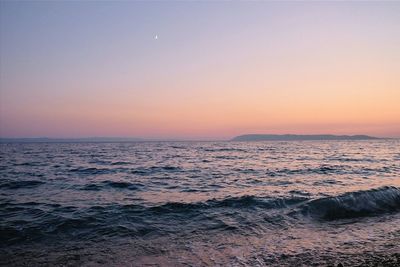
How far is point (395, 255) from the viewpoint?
22.7 feet

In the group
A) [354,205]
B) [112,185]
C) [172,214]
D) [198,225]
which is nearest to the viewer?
[198,225]

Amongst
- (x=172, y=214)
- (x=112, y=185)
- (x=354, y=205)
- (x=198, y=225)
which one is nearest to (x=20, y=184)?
(x=112, y=185)

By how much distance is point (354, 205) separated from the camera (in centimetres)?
1294

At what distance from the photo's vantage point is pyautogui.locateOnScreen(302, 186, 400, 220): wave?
1174 centimetres

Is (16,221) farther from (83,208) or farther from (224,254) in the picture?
(224,254)

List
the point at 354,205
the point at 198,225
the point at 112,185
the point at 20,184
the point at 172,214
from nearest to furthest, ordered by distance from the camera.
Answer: the point at 198,225
the point at 172,214
the point at 354,205
the point at 112,185
the point at 20,184

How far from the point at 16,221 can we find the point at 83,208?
8.17 feet

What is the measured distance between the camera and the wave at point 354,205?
38.5 feet

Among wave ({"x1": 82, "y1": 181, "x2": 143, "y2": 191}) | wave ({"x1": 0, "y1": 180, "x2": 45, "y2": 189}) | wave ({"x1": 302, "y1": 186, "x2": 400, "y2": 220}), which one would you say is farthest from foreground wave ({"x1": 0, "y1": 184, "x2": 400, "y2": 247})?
wave ({"x1": 0, "y1": 180, "x2": 45, "y2": 189})

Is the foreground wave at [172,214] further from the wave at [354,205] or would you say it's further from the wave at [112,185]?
the wave at [112,185]

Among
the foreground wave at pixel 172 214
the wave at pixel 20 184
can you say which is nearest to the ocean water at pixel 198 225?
the foreground wave at pixel 172 214

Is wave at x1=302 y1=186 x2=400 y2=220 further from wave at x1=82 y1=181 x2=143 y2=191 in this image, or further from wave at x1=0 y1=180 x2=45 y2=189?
wave at x1=0 y1=180 x2=45 y2=189

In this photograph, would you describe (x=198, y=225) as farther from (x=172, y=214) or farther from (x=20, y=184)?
(x=20, y=184)

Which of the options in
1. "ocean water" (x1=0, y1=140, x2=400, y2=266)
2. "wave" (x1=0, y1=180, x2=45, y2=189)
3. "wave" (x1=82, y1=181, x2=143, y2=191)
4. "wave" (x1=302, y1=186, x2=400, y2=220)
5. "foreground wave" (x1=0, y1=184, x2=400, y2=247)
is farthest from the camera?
"wave" (x1=0, y1=180, x2=45, y2=189)
